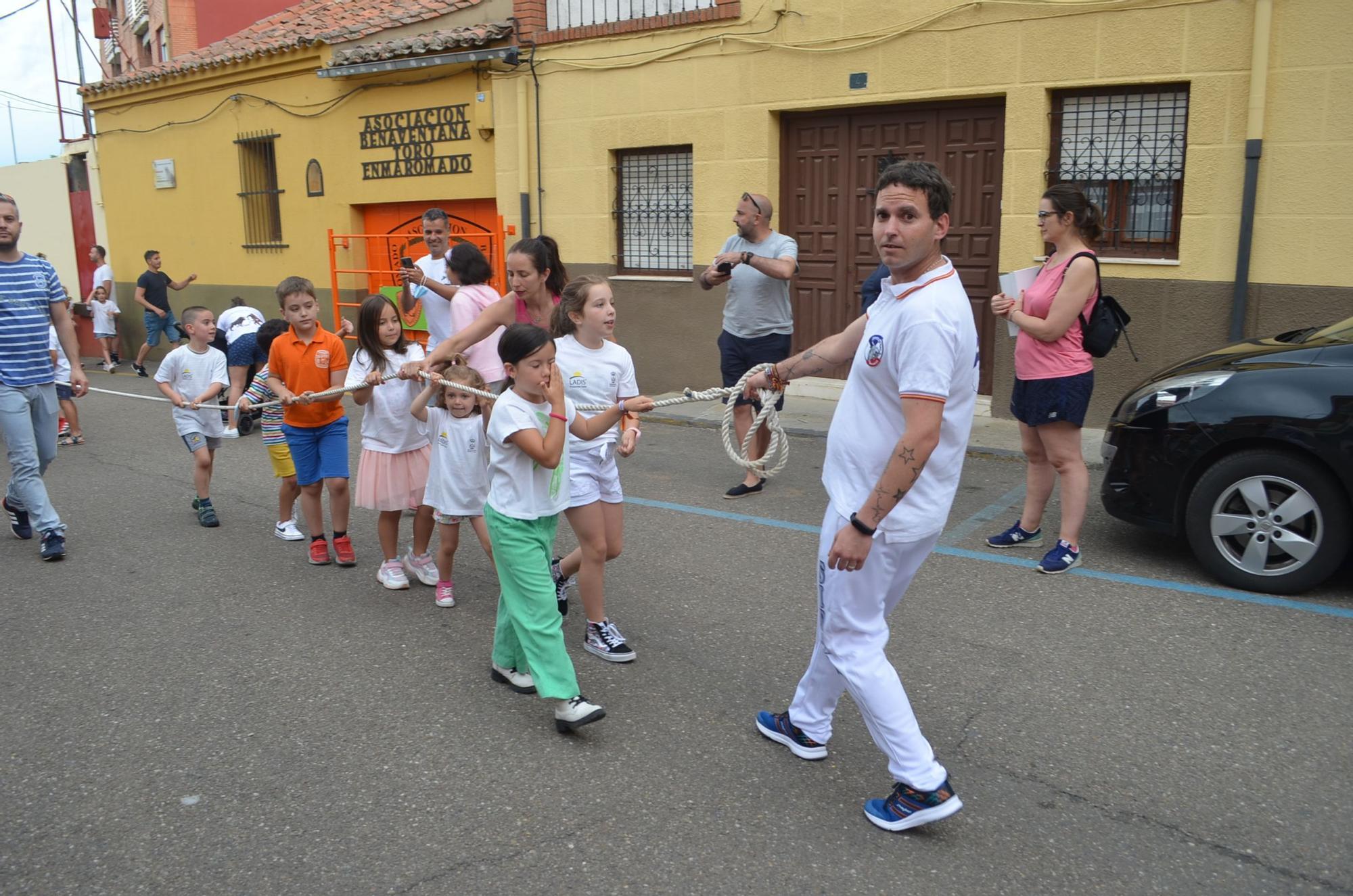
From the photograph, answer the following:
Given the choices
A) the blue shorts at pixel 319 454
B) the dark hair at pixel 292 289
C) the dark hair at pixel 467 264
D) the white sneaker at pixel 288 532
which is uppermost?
the dark hair at pixel 467 264

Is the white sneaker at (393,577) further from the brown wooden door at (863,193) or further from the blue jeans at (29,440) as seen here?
the brown wooden door at (863,193)

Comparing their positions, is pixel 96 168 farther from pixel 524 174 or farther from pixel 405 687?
pixel 405 687

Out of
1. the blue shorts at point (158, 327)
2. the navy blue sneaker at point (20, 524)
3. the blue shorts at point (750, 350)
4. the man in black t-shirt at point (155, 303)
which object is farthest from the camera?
the blue shorts at point (158, 327)

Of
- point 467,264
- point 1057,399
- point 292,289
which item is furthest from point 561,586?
point 1057,399

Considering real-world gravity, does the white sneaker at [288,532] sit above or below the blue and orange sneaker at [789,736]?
below

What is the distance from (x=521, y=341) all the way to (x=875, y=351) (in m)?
1.36

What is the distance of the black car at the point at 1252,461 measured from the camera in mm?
4969

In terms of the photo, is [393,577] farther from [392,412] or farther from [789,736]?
[789,736]

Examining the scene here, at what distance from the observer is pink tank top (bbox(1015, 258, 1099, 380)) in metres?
5.47

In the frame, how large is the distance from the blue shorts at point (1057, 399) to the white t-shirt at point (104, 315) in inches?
629

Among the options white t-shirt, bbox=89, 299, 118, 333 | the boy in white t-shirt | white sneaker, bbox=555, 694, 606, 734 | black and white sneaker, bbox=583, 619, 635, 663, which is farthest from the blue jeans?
white t-shirt, bbox=89, 299, 118, 333

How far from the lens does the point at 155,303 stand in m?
17.0

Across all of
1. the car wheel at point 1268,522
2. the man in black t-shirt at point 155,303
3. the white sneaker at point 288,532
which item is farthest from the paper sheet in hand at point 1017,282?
the man in black t-shirt at point 155,303

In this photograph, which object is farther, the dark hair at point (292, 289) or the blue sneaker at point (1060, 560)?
the dark hair at point (292, 289)
